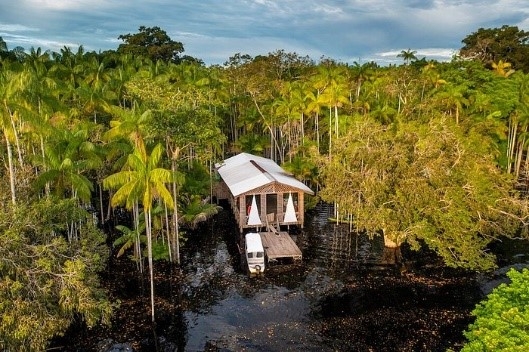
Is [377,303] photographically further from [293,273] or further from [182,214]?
[182,214]

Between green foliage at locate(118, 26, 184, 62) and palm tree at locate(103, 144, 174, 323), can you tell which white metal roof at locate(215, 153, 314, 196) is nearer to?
palm tree at locate(103, 144, 174, 323)

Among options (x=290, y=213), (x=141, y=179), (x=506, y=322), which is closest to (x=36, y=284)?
(x=141, y=179)

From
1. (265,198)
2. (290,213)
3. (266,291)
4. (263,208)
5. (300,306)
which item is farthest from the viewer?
(290,213)

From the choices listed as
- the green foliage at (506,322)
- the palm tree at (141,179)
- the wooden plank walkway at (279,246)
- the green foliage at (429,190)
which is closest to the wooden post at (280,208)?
the wooden plank walkway at (279,246)

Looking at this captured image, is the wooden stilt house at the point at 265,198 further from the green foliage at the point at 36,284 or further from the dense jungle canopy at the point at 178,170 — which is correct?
the green foliage at the point at 36,284

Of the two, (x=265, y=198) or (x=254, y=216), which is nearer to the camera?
(x=265, y=198)

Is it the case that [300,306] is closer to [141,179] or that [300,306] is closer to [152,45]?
[141,179]
